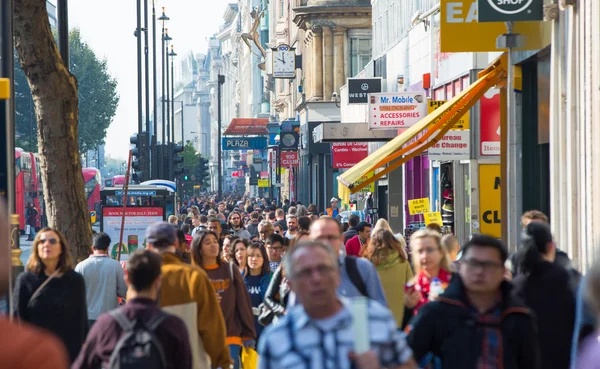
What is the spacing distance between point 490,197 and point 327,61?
35611 mm

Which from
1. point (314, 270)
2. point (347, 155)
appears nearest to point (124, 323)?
point (314, 270)

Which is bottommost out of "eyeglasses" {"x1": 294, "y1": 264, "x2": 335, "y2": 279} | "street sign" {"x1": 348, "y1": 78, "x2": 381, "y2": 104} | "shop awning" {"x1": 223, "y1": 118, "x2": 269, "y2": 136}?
"eyeglasses" {"x1": 294, "y1": 264, "x2": 335, "y2": 279}

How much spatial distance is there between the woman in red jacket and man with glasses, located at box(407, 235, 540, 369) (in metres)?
4.59

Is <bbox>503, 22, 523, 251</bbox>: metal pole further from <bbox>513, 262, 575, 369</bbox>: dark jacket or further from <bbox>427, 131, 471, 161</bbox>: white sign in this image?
<bbox>513, 262, 575, 369</bbox>: dark jacket

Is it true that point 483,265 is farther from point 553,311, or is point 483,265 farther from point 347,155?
point 347,155

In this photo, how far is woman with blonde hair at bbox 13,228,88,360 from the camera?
9281 millimetres

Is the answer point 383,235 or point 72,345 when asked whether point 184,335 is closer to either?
point 72,345

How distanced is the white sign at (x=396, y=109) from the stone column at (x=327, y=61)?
29.3 metres

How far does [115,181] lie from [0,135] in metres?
68.1

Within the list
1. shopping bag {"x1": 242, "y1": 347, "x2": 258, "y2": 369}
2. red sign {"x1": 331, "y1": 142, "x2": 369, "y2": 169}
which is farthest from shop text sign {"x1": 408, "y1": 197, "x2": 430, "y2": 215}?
red sign {"x1": 331, "y1": 142, "x2": 369, "y2": 169}

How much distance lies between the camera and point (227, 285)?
1051cm

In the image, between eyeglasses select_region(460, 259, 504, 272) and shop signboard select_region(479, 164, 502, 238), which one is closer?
eyeglasses select_region(460, 259, 504, 272)

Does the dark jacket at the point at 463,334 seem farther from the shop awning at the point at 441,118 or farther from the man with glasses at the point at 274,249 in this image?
the shop awning at the point at 441,118

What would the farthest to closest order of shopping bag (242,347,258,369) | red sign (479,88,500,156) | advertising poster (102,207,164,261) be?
advertising poster (102,207,164,261)
red sign (479,88,500,156)
shopping bag (242,347,258,369)
